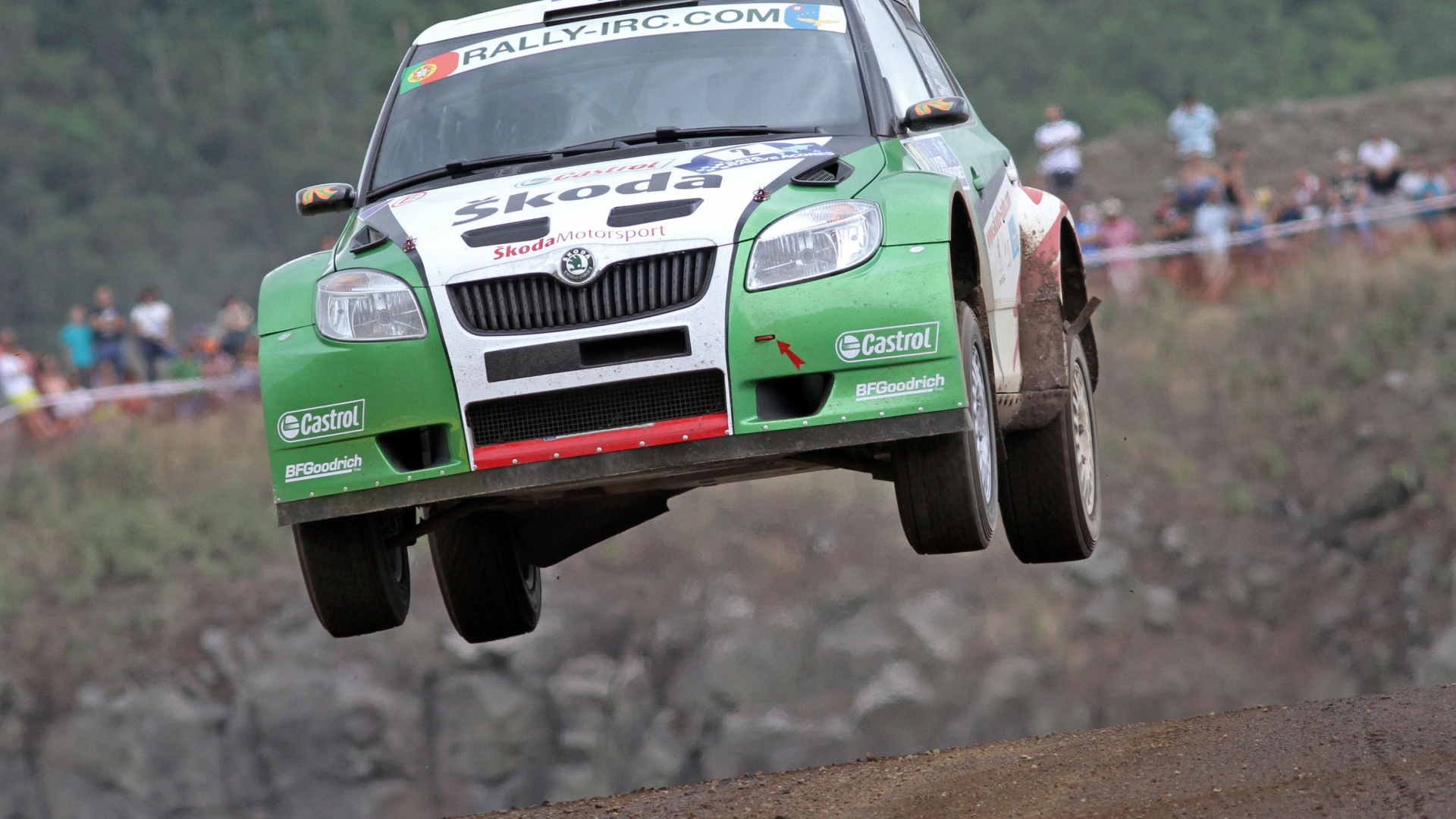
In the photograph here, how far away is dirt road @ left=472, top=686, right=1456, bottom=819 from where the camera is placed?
5941 millimetres

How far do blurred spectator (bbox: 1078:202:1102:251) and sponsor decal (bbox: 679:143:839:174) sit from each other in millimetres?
12806

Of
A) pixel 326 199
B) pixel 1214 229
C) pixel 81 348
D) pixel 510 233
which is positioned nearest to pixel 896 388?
pixel 510 233

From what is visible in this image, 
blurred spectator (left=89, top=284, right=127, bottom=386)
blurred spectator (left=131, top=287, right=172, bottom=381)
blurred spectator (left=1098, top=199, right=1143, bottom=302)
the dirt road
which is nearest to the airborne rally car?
the dirt road

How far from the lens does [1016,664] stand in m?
20.0

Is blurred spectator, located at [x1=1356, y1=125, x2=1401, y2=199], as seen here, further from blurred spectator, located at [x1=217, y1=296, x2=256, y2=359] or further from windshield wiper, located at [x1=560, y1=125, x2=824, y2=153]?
windshield wiper, located at [x1=560, y1=125, x2=824, y2=153]

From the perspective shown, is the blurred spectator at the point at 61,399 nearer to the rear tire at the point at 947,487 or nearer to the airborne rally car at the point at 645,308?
the airborne rally car at the point at 645,308

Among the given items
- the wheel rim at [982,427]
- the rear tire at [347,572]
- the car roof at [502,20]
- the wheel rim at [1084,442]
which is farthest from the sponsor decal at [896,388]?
the car roof at [502,20]

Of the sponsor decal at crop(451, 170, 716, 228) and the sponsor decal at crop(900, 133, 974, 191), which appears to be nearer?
the sponsor decal at crop(451, 170, 716, 228)

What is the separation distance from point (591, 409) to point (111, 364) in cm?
1456

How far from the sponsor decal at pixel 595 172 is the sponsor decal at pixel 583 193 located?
104 mm

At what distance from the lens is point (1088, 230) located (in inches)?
757

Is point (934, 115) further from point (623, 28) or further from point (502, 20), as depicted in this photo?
point (502, 20)

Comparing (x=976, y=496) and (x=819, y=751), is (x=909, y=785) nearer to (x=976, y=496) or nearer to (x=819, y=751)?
(x=976, y=496)

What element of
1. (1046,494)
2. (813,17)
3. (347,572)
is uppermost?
(813,17)
